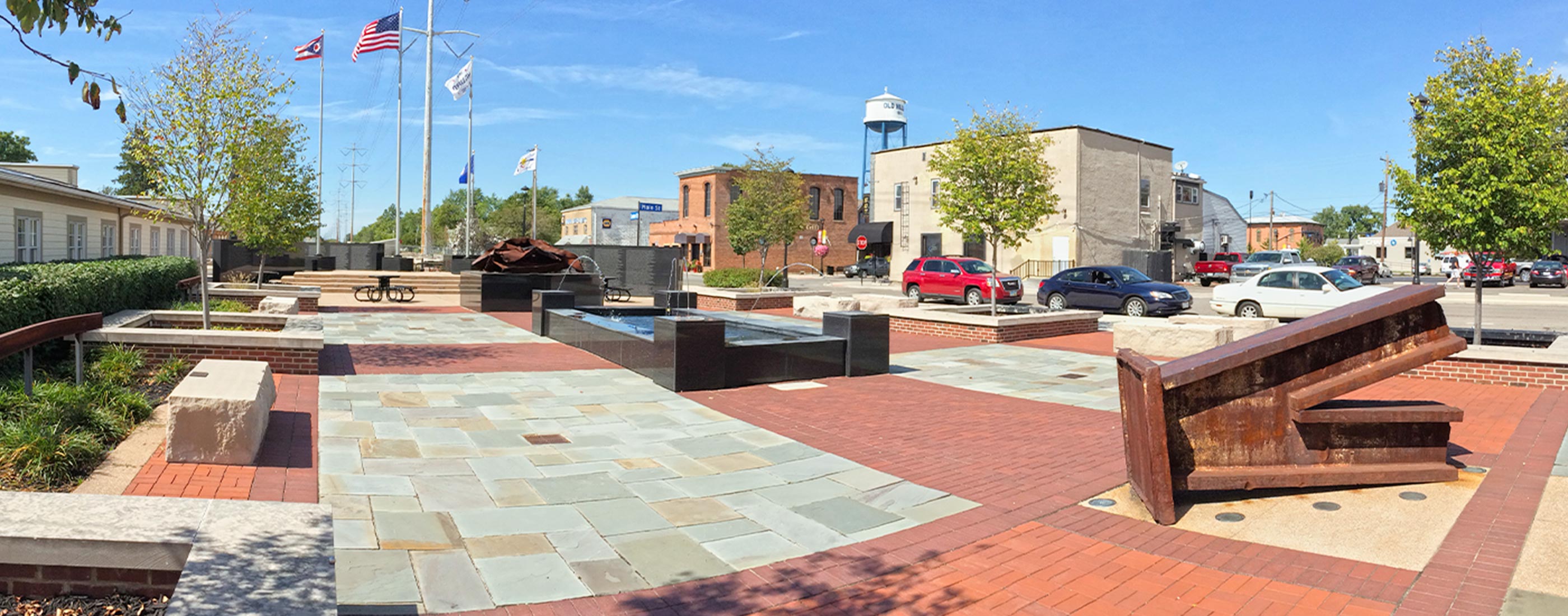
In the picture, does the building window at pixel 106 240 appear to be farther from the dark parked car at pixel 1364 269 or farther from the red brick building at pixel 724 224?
the dark parked car at pixel 1364 269

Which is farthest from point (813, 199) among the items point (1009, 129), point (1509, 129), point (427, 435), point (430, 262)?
point (427, 435)

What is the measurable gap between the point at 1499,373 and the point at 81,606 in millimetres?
13583

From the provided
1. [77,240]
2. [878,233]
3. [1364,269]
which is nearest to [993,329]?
[77,240]

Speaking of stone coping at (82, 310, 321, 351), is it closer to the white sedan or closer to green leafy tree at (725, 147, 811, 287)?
the white sedan

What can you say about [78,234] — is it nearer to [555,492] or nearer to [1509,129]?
[555,492]

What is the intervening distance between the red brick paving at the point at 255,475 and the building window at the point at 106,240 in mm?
25675

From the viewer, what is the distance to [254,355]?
33.0 ft

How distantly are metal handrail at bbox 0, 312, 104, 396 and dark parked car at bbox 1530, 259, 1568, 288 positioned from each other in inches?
2088

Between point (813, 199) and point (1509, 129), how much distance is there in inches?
2087

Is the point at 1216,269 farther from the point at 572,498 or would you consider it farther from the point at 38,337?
the point at 38,337

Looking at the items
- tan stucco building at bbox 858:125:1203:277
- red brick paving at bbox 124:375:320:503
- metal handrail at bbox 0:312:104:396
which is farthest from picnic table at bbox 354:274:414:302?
tan stucco building at bbox 858:125:1203:277

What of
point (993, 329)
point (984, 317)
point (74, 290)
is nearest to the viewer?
point (74, 290)

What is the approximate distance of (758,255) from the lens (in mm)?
64062

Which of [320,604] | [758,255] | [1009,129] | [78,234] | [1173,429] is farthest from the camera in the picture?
[758,255]
